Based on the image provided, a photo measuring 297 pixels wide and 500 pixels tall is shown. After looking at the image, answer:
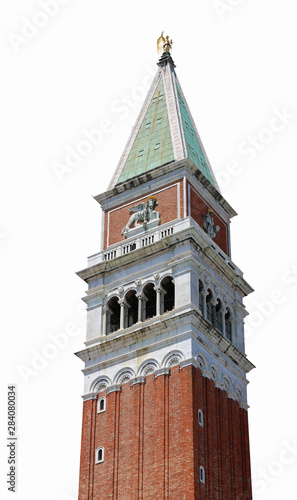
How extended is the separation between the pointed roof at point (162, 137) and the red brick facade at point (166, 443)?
18366 millimetres

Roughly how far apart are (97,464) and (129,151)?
2608cm

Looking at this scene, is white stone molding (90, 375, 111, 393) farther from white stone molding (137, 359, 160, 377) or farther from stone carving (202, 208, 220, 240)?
stone carving (202, 208, 220, 240)

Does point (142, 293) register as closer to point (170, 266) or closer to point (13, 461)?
point (170, 266)

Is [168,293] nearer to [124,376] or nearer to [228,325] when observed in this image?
[228,325]

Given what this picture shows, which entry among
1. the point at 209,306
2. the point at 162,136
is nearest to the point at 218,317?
the point at 209,306

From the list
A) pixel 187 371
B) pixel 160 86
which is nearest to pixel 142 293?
pixel 187 371

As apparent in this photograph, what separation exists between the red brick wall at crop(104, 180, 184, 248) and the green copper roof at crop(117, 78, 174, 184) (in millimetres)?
2692

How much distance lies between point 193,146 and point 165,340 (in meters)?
18.8

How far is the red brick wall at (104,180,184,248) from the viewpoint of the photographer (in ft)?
243

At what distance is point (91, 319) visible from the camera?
2837 inches

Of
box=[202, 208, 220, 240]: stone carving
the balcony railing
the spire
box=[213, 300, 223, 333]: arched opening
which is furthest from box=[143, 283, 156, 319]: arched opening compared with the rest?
the spire

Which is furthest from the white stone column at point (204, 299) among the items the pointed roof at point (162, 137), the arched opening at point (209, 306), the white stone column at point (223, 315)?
the pointed roof at point (162, 137)

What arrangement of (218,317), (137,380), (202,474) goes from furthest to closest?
(218,317) < (137,380) < (202,474)

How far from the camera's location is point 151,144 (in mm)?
80375
